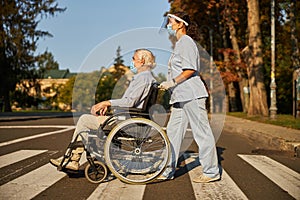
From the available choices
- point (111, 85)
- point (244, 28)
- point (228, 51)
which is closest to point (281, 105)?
point (244, 28)

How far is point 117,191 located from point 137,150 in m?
0.67

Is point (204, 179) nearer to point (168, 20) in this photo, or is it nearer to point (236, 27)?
point (168, 20)

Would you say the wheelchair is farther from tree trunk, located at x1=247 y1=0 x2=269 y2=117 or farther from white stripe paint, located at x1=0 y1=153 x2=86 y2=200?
tree trunk, located at x1=247 y1=0 x2=269 y2=117

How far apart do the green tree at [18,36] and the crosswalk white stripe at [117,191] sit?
31407mm

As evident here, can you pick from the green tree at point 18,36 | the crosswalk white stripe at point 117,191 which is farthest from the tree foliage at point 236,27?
the crosswalk white stripe at point 117,191

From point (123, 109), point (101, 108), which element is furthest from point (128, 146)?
point (101, 108)

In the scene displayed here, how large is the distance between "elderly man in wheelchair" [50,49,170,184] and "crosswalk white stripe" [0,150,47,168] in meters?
1.70

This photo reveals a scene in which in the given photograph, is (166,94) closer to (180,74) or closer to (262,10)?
(180,74)

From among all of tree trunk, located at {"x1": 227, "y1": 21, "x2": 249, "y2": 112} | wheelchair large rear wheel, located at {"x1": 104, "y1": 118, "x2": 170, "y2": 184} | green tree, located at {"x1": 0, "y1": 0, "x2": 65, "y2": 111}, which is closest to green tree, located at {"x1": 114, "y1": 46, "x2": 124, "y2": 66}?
wheelchair large rear wheel, located at {"x1": 104, "y1": 118, "x2": 170, "y2": 184}

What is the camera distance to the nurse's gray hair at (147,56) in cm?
558

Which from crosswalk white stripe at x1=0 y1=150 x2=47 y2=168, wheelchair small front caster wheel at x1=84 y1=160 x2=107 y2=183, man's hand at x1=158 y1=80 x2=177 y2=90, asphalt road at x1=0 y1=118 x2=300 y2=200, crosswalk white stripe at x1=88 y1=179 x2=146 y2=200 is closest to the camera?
crosswalk white stripe at x1=88 y1=179 x2=146 y2=200

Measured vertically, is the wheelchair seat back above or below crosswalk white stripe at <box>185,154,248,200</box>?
above

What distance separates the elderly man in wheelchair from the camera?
512 centimetres

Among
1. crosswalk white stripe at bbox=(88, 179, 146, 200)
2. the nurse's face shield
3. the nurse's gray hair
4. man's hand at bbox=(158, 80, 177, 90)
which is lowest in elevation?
crosswalk white stripe at bbox=(88, 179, 146, 200)
